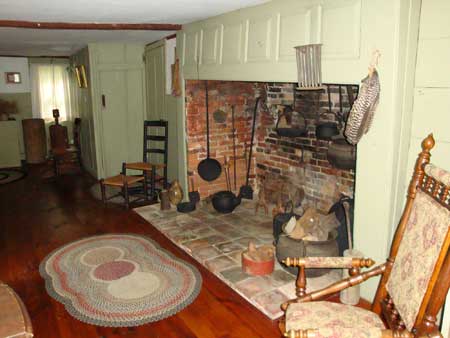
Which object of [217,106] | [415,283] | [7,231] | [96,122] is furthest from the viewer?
[96,122]

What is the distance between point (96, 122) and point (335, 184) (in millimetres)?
3833

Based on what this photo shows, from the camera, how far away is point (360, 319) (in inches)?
73.9

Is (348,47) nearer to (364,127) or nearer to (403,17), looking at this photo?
(403,17)

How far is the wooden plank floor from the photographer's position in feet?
8.39

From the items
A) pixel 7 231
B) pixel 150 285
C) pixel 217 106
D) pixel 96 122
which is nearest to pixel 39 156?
pixel 96 122

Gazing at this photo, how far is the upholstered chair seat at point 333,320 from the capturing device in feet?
5.55

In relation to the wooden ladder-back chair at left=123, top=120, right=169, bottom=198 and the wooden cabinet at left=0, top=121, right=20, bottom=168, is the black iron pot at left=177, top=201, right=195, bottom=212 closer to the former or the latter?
the wooden ladder-back chair at left=123, top=120, right=169, bottom=198

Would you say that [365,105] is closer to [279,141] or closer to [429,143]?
[429,143]

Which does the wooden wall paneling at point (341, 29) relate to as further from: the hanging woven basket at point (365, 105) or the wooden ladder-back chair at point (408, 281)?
the wooden ladder-back chair at point (408, 281)

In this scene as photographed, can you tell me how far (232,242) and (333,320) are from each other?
77.6 inches

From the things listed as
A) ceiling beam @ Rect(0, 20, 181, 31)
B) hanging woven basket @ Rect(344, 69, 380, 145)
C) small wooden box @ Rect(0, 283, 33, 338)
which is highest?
ceiling beam @ Rect(0, 20, 181, 31)

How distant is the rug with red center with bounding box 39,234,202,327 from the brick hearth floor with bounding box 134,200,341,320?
0.82 feet

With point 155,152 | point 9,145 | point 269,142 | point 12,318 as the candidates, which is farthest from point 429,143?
point 9,145

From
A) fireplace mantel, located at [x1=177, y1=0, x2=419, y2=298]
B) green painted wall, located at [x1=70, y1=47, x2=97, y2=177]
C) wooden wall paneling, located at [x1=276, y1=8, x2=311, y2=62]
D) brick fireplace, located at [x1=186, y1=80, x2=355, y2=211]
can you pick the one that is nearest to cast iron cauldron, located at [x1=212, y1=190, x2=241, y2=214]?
brick fireplace, located at [x1=186, y1=80, x2=355, y2=211]
